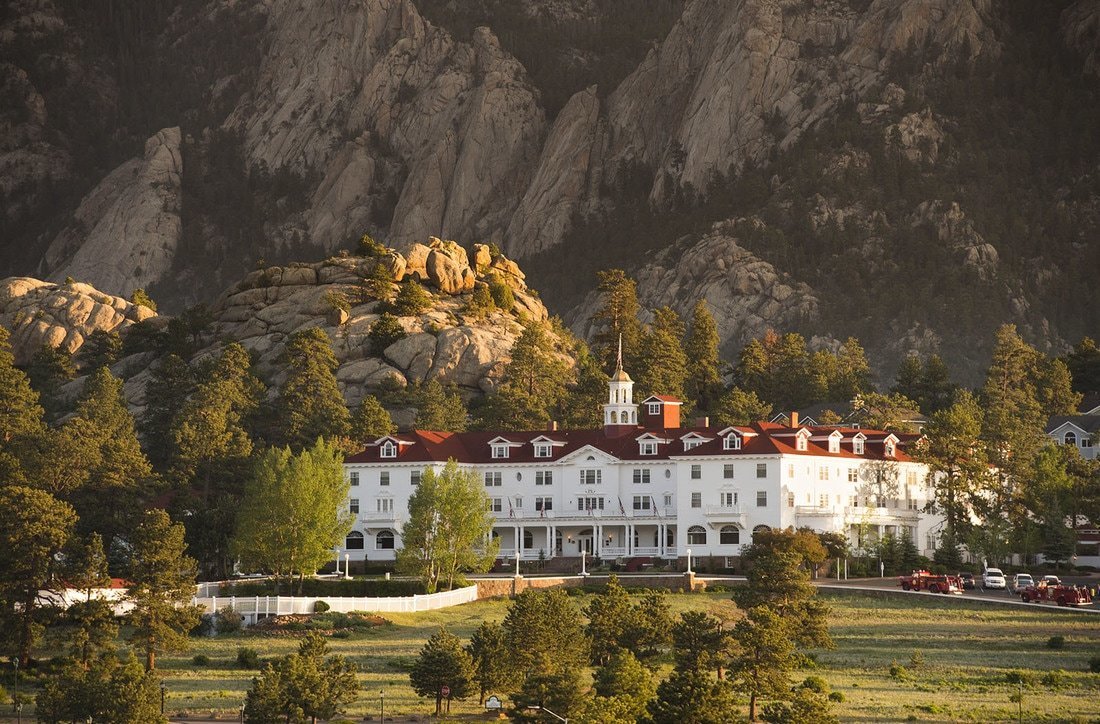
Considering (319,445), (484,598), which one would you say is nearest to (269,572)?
(319,445)

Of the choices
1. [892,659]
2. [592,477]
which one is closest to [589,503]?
[592,477]

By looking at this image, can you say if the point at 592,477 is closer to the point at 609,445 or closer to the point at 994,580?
the point at 609,445

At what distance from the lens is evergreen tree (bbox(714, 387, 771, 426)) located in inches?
6954

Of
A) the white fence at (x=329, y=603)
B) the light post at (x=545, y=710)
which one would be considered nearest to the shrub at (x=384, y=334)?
the white fence at (x=329, y=603)

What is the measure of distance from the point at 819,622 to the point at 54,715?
138 feet

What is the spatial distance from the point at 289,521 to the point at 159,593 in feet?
89.1

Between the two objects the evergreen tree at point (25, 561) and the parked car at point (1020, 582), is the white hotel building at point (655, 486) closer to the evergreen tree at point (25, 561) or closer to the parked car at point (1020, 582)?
the parked car at point (1020, 582)

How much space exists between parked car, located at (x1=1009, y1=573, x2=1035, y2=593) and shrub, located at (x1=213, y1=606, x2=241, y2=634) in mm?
51172

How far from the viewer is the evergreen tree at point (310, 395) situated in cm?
16838

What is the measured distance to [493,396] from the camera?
180500 millimetres

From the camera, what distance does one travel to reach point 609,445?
157 metres

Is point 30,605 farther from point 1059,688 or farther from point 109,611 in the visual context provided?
point 1059,688

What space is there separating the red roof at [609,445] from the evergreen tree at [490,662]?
59.0 meters

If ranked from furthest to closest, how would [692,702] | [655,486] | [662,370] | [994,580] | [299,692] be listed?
[662,370]
[655,486]
[994,580]
[299,692]
[692,702]
